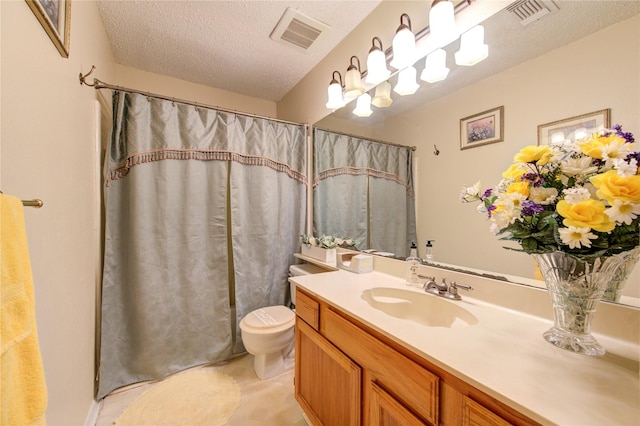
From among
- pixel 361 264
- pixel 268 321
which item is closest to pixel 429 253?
pixel 361 264

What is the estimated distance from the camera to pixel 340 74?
6.22ft

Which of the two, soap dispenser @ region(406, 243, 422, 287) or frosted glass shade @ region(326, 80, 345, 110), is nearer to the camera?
soap dispenser @ region(406, 243, 422, 287)

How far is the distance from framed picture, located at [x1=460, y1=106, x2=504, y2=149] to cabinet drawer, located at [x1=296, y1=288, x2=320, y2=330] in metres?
1.05

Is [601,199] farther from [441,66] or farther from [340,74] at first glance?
→ [340,74]

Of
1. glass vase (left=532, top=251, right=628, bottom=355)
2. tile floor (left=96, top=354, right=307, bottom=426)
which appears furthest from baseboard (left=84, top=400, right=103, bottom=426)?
glass vase (left=532, top=251, right=628, bottom=355)

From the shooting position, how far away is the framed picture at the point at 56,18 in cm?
80

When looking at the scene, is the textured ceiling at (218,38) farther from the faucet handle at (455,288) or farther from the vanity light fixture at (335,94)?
the faucet handle at (455,288)

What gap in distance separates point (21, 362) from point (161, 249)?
1293 millimetres

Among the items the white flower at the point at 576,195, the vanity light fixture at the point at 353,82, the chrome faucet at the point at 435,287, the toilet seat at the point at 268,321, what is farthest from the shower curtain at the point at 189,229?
the white flower at the point at 576,195

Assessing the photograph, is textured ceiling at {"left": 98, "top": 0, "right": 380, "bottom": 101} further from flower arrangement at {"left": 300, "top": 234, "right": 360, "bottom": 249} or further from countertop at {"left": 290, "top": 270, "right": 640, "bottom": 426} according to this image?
countertop at {"left": 290, "top": 270, "right": 640, "bottom": 426}

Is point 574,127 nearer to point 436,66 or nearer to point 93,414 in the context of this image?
point 436,66

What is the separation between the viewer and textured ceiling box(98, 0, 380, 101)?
156 cm

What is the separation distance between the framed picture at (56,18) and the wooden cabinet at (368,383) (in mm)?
1464

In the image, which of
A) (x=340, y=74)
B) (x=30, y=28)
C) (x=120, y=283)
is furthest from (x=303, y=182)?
(x=30, y=28)
